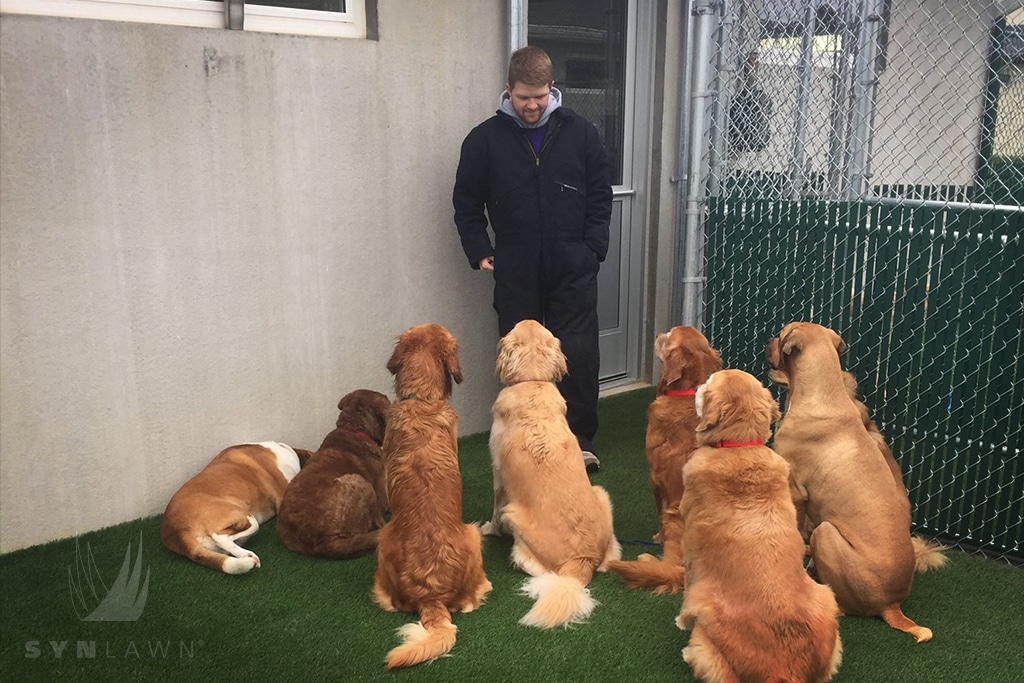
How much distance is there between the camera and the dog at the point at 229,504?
389 cm

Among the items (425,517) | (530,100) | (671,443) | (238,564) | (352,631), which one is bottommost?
(352,631)

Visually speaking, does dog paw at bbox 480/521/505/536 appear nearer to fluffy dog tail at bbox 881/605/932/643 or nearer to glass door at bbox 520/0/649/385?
fluffy dog tail at bbox 881/605/932/643

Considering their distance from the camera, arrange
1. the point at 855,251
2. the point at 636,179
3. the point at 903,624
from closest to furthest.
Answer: the point at 903,624
the point at 855,251
the point at 636,179

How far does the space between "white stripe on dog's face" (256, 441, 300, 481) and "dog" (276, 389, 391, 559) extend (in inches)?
16.0

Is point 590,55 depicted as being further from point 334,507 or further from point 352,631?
point 352,631

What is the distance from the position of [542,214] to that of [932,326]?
7.39 ft

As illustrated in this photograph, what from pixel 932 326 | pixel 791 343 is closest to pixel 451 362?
pixel 791 343

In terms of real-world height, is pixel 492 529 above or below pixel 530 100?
below

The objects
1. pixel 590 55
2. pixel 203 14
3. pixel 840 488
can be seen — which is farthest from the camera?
pixel 590 55

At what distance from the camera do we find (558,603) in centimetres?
331

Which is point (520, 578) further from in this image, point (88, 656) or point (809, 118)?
point (809, 118)

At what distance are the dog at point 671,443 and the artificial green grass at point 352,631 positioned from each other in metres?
0.16

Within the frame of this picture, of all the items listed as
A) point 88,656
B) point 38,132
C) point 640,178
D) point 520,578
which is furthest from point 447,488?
point 640,178

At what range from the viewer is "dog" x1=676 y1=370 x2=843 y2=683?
8.75 ft
